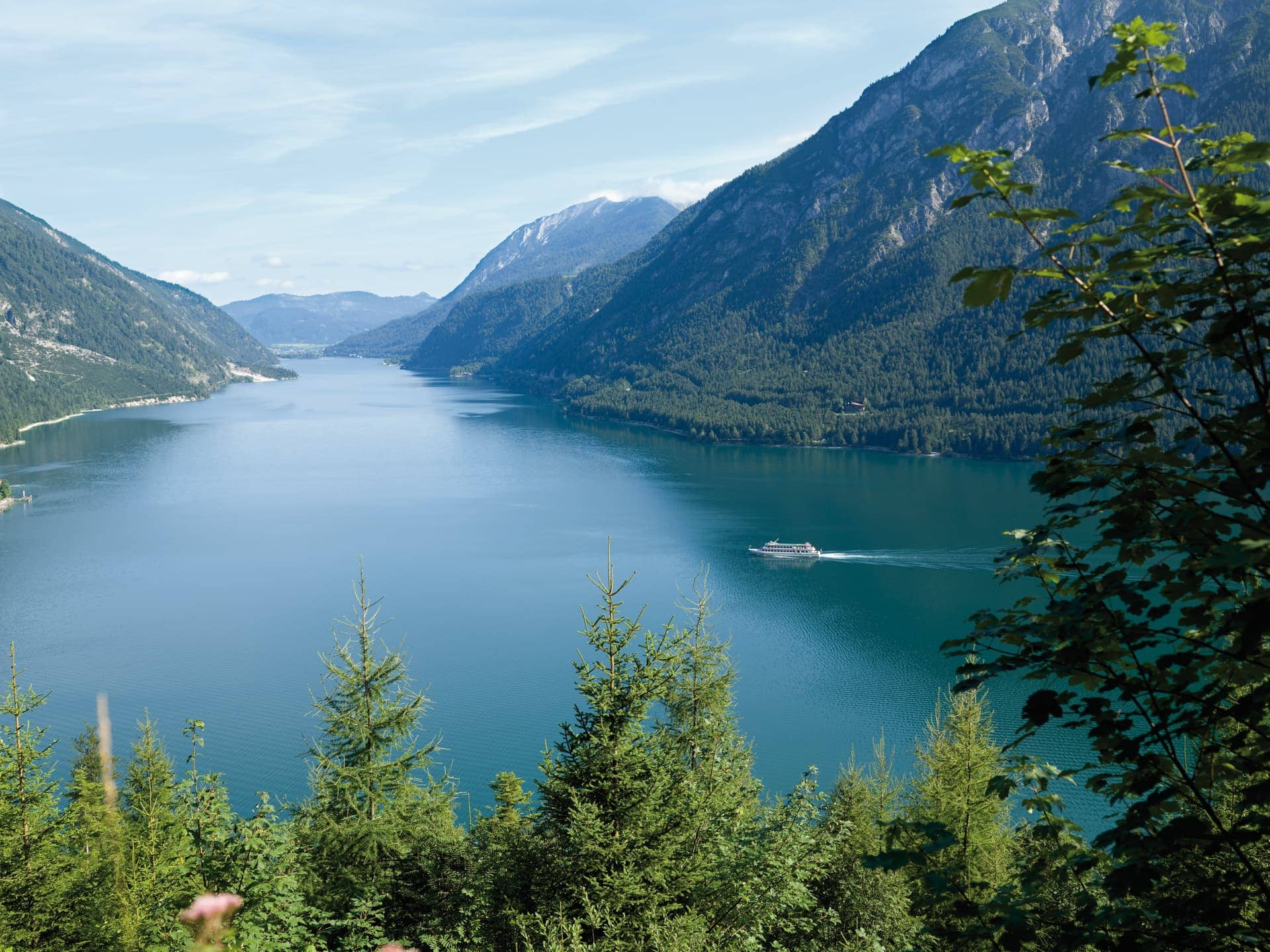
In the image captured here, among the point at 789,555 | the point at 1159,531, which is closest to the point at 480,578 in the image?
the point at 789,555

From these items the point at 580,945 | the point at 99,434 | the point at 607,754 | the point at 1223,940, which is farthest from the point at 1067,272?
the point at 99,434

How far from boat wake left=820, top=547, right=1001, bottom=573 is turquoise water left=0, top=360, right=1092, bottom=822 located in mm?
240

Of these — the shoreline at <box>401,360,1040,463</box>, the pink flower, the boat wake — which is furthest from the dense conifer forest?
the shoreline at <box>401,360,1040,463</box>

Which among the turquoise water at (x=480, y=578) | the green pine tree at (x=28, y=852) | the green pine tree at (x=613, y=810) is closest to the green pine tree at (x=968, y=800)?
the green pine tree at (x=613, y=810)

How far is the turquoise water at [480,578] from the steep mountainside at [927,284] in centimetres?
2539

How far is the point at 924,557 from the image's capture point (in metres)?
54.4

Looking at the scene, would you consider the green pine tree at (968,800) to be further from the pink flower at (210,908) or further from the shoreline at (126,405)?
the shoreline at (126,405)

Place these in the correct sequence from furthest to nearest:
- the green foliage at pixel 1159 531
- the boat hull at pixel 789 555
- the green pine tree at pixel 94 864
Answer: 1. the boat hull at pixel 789 555
2. the green pine tree at pixel 94 864
3. the green foliage at pixel 1159 531

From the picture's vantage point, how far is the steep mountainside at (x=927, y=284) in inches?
4619

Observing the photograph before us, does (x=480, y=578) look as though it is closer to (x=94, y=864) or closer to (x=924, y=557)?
(x=924, y=557)

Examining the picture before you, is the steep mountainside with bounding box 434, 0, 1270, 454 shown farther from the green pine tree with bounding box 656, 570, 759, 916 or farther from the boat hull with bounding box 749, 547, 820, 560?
the green pine tree with bounding box 656, 570, 759, 916

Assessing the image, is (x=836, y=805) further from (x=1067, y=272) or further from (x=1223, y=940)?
(x=1067, y=272)

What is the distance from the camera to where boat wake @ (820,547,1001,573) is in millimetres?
52750

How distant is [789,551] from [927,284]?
118983 mm
